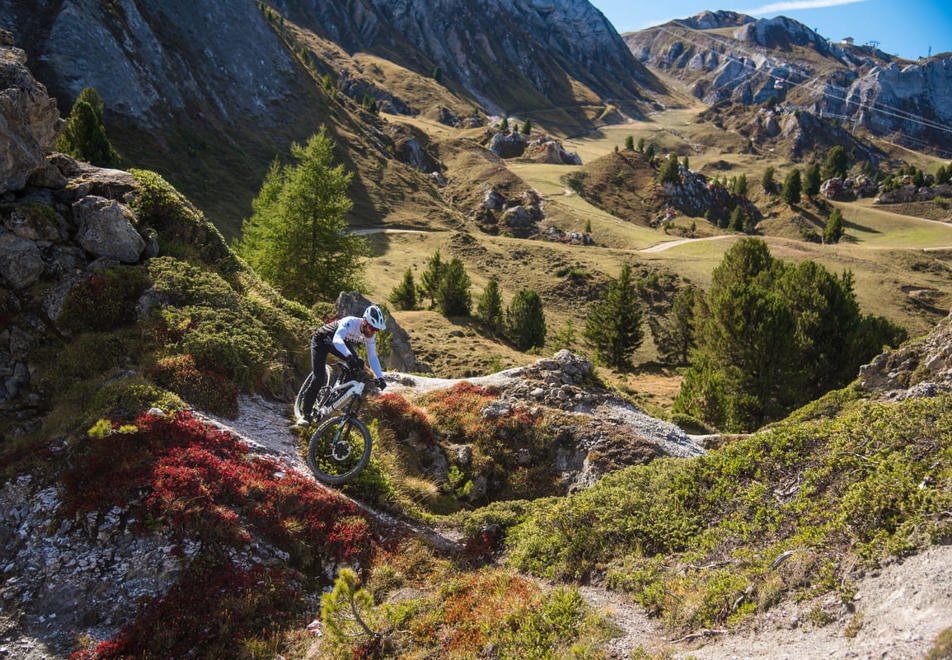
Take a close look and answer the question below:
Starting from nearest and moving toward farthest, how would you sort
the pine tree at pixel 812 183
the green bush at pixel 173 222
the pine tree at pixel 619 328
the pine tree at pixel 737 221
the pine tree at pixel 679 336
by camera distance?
the green bush at pixel 173 222 → the pine tree at pixel 619 328 → the pine tree at pixel 679 336 → the pine tree at pixel 737 221 → the pine tree at pixel 812 183

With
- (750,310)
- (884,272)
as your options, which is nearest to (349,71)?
(884,272)

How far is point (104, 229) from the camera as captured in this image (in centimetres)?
1270

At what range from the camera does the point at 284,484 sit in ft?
31.6

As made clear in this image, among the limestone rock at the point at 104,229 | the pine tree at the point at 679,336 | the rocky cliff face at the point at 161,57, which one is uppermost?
the rocky cliff face at the point at 161,57

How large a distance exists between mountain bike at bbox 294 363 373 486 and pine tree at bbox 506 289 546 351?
157 ft

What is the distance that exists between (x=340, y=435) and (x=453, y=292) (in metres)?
50.3

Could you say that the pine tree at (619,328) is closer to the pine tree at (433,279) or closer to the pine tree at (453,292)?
the pine tree at (453,292)

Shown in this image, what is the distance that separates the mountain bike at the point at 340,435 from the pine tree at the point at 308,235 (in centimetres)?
2174

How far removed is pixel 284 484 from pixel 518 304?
2008 inches

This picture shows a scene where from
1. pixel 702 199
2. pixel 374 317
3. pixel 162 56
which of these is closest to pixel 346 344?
pixel 374 317

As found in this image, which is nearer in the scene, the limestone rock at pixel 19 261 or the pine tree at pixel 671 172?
the limestone rock at pixel 19 261

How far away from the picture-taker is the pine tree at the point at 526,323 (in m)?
58.7

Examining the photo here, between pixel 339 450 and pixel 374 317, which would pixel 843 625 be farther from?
pixel 339 450

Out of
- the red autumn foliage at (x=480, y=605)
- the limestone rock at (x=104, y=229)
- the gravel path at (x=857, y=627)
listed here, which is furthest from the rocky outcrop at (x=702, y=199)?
the gravel path at (x=857, y=627)
